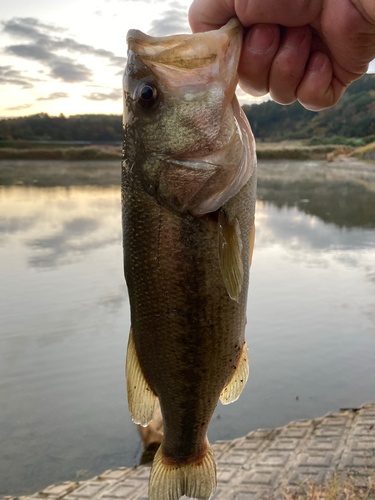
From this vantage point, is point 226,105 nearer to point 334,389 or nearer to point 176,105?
point 176,105

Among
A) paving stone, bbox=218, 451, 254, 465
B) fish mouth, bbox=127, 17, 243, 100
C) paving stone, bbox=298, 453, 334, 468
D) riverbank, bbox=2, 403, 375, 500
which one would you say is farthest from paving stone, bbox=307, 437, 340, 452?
Result: fish mouth, bbox=127, 17, 243, 100

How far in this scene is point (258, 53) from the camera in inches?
93.0

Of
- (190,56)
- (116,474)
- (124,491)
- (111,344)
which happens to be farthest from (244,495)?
(111,344)

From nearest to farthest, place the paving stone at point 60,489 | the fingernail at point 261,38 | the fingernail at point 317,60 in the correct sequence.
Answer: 1. the fingernail at point 261,38
2. the fingernail at point 317,60
3. the paving stone at point 60,489

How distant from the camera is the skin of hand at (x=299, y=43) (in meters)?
2.23

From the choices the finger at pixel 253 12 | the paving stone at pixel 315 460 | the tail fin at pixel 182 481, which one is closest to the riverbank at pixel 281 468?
the paving stone at pixel 315 460

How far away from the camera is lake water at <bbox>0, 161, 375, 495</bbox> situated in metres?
5.41

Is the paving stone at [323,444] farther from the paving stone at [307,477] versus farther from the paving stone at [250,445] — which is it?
the paving stone at [250,445]

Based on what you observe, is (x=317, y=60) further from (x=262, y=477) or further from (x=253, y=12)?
(x=262, y=477)

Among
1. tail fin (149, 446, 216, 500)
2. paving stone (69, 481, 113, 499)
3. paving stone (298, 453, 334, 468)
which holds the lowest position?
paving stone (69, 481, 113, 499)

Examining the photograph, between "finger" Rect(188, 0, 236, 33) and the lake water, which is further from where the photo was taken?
the lake water

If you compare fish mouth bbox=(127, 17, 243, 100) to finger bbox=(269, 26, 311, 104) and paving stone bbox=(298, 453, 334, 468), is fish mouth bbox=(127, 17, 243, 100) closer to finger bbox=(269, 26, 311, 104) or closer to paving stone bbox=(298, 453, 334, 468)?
finger bbox=(269, 26, 311, 104)

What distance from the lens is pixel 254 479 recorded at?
424cm

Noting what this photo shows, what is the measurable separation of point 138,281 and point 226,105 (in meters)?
0.92
